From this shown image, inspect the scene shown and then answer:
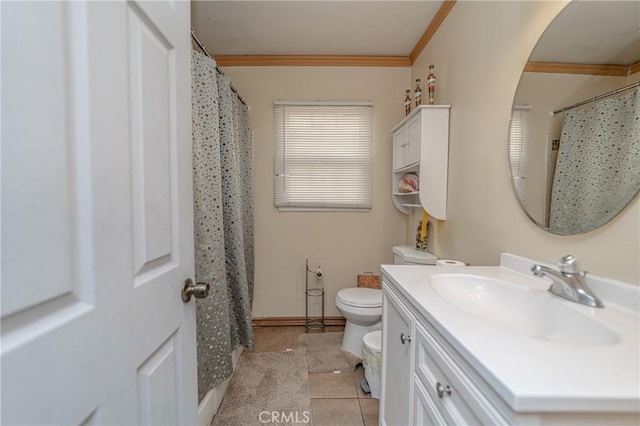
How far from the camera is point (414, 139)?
188 cm

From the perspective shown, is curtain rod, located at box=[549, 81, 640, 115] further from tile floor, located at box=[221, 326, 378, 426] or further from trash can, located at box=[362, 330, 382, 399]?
tile floor, located at box=[221, 326, 378, 426]

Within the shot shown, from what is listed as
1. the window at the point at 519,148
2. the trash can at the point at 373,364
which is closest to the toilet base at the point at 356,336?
the trash can at the point at 373,364

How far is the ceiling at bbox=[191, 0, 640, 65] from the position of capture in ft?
3.14

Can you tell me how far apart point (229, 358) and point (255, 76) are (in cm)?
224

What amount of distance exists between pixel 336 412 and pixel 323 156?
1883mm

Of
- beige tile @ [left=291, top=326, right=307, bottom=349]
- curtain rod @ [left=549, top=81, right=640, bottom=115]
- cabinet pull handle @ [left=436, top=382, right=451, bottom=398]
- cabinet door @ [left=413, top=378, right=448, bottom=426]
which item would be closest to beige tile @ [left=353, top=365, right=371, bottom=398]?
beige tile @ [left=291, top=326, right=307, bottom=349]

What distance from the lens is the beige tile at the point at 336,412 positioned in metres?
1.46

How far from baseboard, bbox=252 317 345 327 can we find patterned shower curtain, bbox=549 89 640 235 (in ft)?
6.43

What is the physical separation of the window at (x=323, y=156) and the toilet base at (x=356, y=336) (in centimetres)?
100

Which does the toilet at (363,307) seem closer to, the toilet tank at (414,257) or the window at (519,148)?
the toilet tank at (414,257)

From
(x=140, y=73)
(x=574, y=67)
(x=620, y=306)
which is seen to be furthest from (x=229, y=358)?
(x=574, y=67)

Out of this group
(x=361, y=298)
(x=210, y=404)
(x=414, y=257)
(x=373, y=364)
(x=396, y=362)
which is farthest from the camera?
(x=361, y=298)

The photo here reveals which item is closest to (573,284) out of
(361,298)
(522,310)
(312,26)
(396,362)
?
(522,310)

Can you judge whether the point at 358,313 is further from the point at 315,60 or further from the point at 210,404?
the point at 315,60
